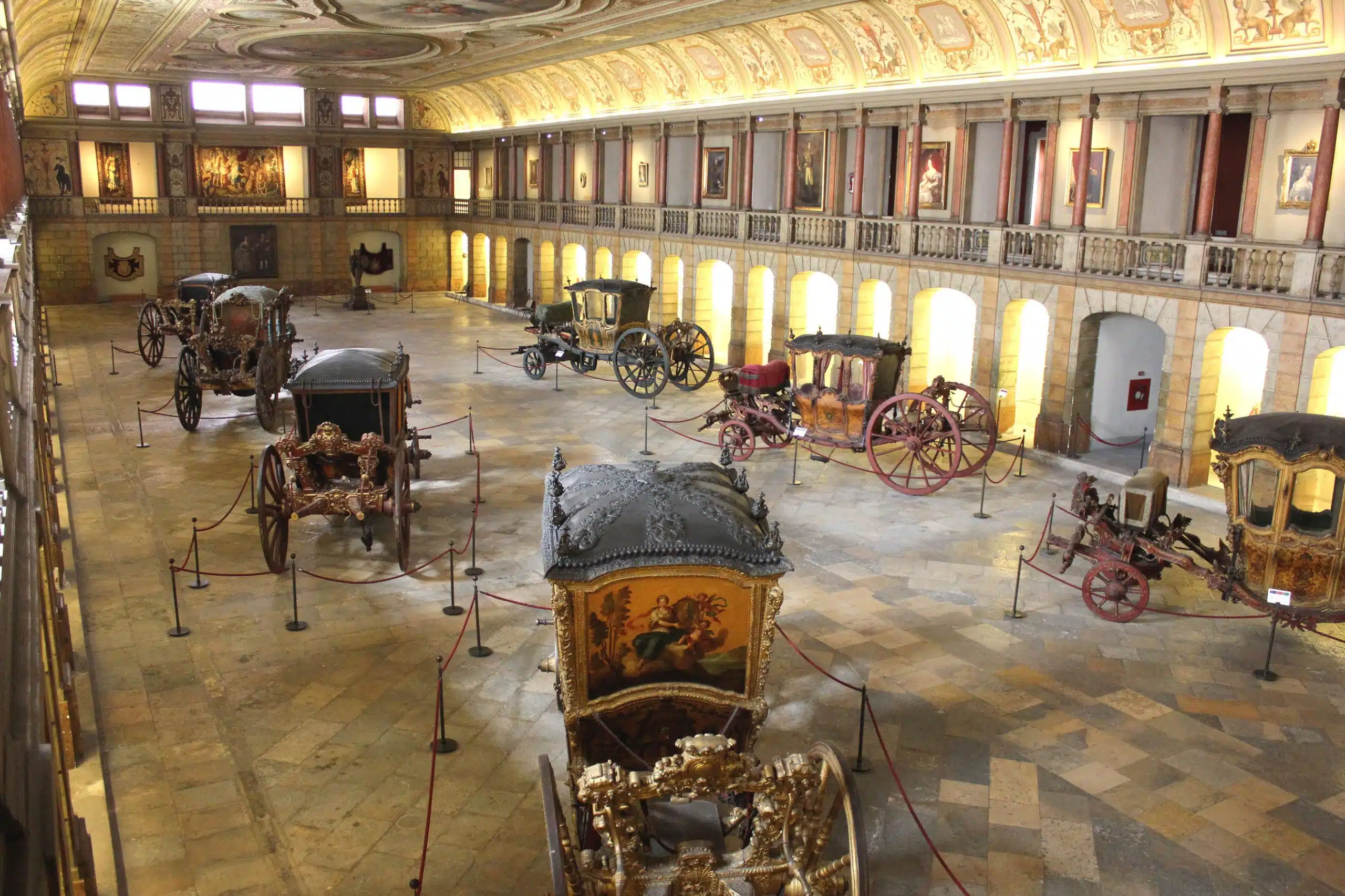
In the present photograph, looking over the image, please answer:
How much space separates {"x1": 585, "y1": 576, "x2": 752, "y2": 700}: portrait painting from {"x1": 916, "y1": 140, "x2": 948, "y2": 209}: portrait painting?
15.7 metres

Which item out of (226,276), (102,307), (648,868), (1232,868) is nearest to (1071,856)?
(1232,868)

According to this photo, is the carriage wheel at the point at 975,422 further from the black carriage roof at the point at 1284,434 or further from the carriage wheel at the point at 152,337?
the carriage wheel at the point at 152,337

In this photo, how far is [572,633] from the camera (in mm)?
6844

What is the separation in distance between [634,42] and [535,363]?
836 centimetres

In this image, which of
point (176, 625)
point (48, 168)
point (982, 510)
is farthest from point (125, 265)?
point (982, 510)

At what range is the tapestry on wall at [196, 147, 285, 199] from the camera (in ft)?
122

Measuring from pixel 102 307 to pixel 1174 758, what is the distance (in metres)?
35.3

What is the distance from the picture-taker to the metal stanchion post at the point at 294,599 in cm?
1053

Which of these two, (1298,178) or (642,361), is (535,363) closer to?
(642,361)

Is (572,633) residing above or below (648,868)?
above

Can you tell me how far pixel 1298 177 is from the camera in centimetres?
1522

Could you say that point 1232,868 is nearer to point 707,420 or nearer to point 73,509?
point 707,420

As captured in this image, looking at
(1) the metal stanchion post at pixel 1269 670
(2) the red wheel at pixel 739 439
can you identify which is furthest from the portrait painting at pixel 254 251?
(1) the metal stanchion post at pixel 1269 670

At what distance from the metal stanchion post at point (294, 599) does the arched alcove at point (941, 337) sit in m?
13.0
